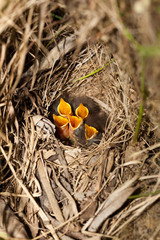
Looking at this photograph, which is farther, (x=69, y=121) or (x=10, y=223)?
(x=69, y=121)

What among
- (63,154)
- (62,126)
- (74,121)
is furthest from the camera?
(74,121)

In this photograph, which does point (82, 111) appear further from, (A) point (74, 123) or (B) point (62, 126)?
(B) point (62, 126)

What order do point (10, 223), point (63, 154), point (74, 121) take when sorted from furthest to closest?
1. point (74, 121)
2. point (63, 154)
3. point (10, 223)

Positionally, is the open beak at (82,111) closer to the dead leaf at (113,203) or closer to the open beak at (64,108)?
the open beak at (64,108)

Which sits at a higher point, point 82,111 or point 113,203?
point 82,111

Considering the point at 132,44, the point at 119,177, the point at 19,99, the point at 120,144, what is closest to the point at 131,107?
the point at 120,144

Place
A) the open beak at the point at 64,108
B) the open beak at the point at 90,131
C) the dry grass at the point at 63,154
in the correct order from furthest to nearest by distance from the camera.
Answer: the open beak at the point at 64,108 < the open beak at the point at 90,131 < the dry grass at the point at 63,154

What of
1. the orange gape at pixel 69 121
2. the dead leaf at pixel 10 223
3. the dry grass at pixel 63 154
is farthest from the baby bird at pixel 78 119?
the dead leaf at pixel 10 223

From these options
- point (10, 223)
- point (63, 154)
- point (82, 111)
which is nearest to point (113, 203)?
point (63, 154)
